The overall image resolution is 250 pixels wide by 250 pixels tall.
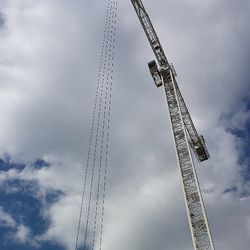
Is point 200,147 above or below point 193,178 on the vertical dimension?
above

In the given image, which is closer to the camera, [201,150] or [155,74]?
[155,74]

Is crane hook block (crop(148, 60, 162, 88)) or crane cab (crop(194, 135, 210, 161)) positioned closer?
crane hook block (crop(148, 60, 162, 88))

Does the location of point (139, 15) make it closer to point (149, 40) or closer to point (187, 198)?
point (149, 40)

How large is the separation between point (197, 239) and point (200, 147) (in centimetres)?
2515

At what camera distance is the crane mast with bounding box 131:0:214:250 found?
50819 millimetres

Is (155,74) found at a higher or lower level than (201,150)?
higher

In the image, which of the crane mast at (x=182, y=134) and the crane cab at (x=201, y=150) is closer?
the crane mast at (x=182, y=134)

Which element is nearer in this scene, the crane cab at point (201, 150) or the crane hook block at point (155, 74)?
the crane hook block at point (155, 74)

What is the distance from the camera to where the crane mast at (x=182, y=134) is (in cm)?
5082

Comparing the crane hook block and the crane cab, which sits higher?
the crane hook block

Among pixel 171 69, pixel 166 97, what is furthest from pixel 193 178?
pixel 171 69

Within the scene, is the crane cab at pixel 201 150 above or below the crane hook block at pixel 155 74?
below

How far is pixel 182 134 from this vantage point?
60.6 metres

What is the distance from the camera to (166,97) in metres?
65.3
